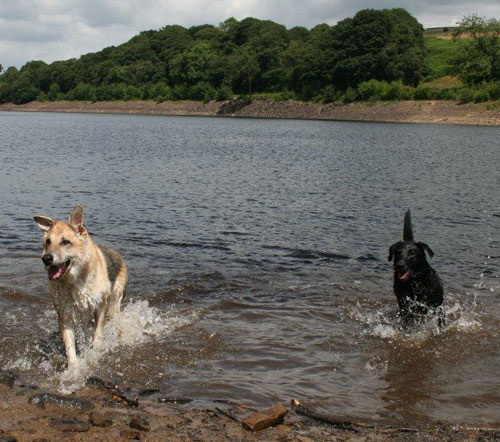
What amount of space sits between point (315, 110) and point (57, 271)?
101087mm

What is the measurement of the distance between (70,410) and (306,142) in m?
46.8

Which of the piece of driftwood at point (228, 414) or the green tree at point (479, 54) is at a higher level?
the green tree at point (479, 54)

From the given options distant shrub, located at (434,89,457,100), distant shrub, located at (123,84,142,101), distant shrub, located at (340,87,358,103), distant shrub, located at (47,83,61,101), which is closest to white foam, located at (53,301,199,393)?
distant shrub, located at (434,89,457,100)

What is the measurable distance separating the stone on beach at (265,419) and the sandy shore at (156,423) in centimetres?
4

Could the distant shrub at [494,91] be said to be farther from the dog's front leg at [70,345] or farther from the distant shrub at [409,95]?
the dog's front leg at [70,345]

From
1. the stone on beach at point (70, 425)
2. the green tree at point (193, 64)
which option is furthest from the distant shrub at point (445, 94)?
the stone on beach at point (70, 425)

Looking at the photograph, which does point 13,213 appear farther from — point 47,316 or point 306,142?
point 306,142

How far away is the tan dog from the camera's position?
21.1ft

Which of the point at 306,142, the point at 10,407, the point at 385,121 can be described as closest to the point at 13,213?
the point at 10,407

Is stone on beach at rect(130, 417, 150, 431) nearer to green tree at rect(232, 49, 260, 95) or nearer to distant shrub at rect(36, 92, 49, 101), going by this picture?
green tree at rect(232, 49, 260, 95)

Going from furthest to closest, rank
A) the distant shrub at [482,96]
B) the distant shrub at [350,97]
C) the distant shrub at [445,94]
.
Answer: the distant shrub at [350,97], the distant shrub at [445,94], the distant shrub at [482,96]

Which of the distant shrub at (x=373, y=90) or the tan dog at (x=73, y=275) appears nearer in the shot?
the tan dog at (x=73, y=275)

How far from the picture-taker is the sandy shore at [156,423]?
502 cm

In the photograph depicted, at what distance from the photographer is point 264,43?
144 meters
